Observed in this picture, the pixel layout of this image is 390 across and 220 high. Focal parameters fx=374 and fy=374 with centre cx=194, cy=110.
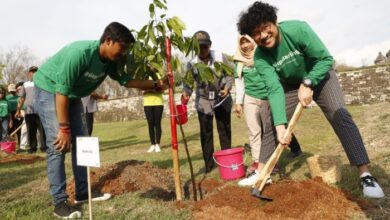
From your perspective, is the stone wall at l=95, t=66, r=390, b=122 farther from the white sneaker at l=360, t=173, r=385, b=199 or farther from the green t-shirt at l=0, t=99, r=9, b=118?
the white sneaker at l=360, t=173, r=385, b=199

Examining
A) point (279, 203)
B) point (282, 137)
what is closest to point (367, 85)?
point (282, 137)

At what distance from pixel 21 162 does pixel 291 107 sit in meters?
6.38

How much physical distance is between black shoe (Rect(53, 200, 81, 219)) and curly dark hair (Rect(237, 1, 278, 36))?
2.45 m

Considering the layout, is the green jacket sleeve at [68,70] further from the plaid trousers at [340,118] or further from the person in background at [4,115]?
the person in background at [4,115]

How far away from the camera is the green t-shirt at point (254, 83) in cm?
505

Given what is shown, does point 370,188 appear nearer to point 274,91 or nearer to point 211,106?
point 274,91

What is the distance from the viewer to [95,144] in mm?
3273

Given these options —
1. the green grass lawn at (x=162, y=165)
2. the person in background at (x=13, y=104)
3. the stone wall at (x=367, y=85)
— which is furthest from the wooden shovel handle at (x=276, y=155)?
the stone wall at (x=367, y=85)

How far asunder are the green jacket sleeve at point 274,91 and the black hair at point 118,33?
1.34 m

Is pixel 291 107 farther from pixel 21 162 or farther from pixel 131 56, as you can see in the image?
pixel 21 162

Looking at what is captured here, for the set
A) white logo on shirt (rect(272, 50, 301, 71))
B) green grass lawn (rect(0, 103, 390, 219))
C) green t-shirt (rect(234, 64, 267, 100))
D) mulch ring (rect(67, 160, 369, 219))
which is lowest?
green grass lawn (rect(0, 103, 390, 219))

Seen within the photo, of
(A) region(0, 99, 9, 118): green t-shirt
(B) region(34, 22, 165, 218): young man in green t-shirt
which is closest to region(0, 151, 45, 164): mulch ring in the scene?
(A) region(0, 99, 9, 118): green t-shirt

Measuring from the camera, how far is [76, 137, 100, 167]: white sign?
10.7 ft

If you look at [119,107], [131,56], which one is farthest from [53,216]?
[119,107]
